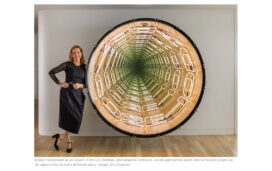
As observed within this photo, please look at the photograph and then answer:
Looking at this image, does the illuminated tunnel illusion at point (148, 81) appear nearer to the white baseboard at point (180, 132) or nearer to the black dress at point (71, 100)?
the black dress at point (71, 100)

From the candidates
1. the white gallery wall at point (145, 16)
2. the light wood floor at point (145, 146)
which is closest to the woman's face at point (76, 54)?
the white gallery wall at point (145, 16)

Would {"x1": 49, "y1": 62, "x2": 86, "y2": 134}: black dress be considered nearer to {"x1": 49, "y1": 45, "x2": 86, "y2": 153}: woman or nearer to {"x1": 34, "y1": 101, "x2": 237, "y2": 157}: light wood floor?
{"x1": 49, "y1": 45, "x2": 86, "y2": 153}: woman

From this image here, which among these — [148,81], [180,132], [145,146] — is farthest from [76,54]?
[180,132]

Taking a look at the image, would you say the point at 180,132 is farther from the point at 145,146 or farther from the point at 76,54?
the point at 76,54

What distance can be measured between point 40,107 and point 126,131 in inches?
70.5

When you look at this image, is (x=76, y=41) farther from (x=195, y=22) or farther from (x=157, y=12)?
(x=195, y=22)

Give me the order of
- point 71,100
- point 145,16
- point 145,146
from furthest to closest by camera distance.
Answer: point 145,16 < point 145,146 < point 71,100

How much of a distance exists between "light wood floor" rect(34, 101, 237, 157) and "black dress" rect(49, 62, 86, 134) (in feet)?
1.27

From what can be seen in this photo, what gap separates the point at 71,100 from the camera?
119 inches

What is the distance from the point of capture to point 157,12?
3740 millimetres

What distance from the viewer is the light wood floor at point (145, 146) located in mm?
2996

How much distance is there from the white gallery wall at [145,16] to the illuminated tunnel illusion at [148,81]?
614mm

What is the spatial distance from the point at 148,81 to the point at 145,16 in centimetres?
108

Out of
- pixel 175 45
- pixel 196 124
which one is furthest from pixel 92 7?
pixel 196 124
